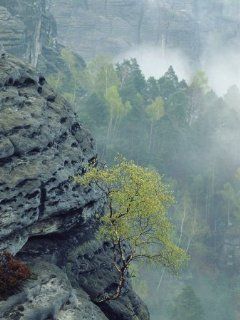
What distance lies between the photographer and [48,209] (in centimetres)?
2428

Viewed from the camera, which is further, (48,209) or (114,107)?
(114,107)

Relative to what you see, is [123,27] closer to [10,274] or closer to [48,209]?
[48,209]

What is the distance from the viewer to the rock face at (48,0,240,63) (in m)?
164

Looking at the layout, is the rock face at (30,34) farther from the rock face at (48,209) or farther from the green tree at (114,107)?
the rock face at (48,209)

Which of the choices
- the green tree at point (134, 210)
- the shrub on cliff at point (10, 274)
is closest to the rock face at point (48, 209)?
the shrub on cliff at point (10, 274)

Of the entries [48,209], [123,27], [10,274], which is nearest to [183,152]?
[48,209]

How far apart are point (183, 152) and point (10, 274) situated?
7479 centimetres

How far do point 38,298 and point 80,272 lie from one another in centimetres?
580

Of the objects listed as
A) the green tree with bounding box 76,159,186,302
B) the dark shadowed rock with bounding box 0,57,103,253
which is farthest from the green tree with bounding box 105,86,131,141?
the green tree with bounding box 76,159,186,302

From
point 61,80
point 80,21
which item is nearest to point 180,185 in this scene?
point 61,80

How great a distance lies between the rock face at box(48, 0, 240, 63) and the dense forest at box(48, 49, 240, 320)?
62515 mm

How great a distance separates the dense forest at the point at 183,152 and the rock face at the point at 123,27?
62515mm

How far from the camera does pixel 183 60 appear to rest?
17938 cm

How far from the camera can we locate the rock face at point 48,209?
21.6m
